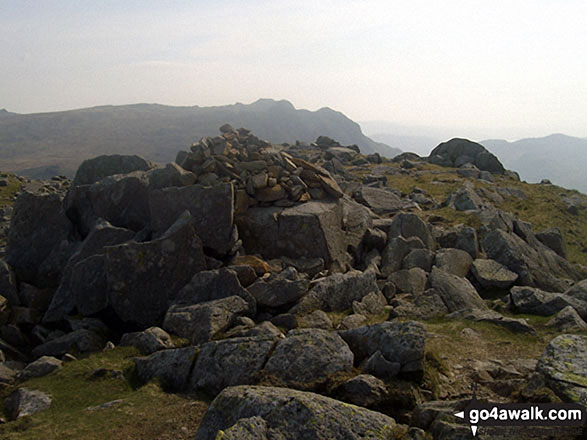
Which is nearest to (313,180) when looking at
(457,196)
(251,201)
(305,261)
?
(251,201)

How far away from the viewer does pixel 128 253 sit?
1489cm

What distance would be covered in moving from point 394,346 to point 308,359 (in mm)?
2126

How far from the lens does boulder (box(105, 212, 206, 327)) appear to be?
14805mm

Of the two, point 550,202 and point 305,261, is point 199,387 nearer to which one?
point 305,261

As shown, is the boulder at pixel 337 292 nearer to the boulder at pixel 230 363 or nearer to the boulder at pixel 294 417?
the boulder at pixel 230 363

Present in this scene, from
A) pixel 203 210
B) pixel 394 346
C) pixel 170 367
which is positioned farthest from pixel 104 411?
pixel 203 210

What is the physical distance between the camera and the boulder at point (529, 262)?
1991 centimetres

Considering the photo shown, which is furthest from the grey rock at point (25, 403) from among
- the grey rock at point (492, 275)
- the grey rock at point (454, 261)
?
the grey rock at point (492, 275)

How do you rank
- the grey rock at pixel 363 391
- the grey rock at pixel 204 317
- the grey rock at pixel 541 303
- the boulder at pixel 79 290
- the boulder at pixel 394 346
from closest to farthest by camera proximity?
1. the grey rock at pixel 363 391
2. the boulder at pixel 394 346
3. the grey rock at pixel 204 317
4. the boulder at pixel 79 290
5. the grey rock at pixel 541 303

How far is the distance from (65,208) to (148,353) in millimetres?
12105

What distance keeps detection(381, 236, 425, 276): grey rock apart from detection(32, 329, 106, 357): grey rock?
488 inches

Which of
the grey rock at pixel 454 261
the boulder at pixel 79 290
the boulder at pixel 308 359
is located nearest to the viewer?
the boulder at pixel 308 359

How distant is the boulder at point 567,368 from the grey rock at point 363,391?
339 cm

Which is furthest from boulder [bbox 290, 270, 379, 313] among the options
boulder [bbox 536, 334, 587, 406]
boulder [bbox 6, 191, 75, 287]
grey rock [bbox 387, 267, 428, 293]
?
boulder [bbox 6, 191, 75, 287]
